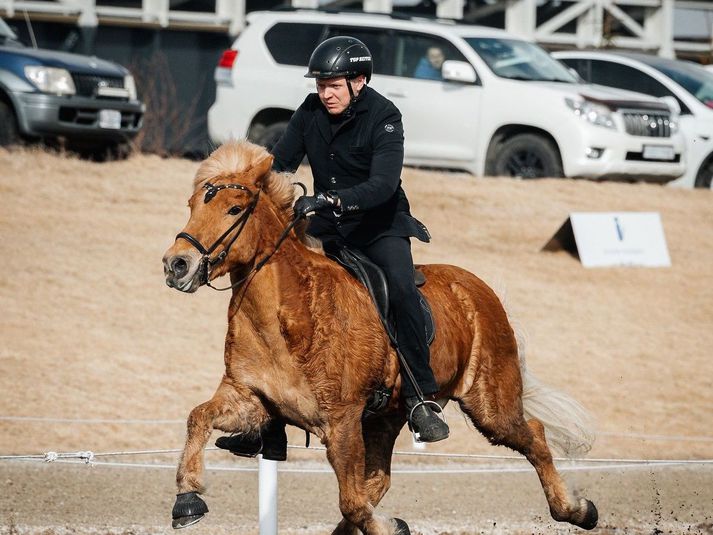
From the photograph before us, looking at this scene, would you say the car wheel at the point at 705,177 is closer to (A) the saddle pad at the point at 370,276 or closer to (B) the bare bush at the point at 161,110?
(B) the bare bush at the point at 161,110

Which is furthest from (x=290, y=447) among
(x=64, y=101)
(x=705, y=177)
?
(x=705, y=177)

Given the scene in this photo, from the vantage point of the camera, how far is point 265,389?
5.88 metres

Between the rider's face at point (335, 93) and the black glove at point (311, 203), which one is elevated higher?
the rider's face at point (335, 93)

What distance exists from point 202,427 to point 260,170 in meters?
1.14

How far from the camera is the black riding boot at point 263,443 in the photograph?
20.2 ft

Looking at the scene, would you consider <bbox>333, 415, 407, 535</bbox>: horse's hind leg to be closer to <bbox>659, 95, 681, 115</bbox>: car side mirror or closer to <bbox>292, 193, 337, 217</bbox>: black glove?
<bbox>292, 193, 337, 217</bbox>: black glove

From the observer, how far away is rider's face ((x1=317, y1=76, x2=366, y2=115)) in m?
6.23

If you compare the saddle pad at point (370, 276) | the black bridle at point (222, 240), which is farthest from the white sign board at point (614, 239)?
the black bridle at point (222, 240)

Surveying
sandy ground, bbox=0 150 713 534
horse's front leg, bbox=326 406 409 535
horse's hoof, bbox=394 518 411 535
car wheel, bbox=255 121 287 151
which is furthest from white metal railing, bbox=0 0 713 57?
horse's front leg, bbox=326 406 409 535

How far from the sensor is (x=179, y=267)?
5477 millimetres

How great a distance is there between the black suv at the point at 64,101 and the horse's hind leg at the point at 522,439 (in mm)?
9370

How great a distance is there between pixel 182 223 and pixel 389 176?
883 centimetres

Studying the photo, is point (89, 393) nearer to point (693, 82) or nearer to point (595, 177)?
point (595, 177)

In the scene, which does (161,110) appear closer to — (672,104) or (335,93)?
(672,104)
